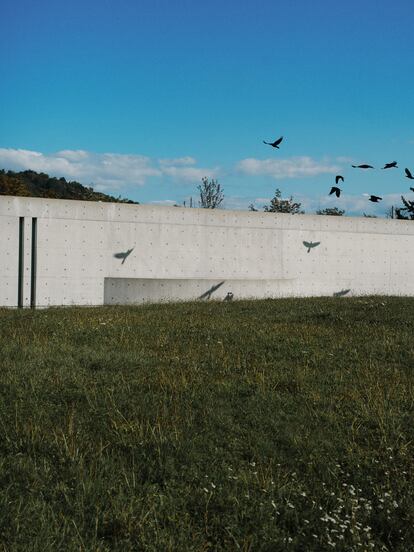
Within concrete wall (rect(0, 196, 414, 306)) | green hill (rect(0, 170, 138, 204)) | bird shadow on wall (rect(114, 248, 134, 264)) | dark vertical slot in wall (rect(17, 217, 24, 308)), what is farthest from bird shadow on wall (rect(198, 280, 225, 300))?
green hill (rect(0, 170, 138, 204))

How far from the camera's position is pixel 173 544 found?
361 centimetres

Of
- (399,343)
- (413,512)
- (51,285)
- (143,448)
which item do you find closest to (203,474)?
(143,448)

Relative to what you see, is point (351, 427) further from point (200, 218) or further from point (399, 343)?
point (200, 218)

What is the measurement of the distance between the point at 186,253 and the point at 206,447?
16.2 m

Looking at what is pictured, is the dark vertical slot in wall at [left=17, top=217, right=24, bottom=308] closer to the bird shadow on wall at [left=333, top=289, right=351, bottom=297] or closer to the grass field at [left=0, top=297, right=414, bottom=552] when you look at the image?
the grass field at [left=0, top=297, right=414, bottom=552]

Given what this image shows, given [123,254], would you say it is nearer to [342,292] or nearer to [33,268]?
[33,268]

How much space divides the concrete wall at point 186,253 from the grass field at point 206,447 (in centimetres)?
1089

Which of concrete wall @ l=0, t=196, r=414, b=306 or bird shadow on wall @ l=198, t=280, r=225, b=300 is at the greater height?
concrete wall @ l=0, t=196, r=414, b=306

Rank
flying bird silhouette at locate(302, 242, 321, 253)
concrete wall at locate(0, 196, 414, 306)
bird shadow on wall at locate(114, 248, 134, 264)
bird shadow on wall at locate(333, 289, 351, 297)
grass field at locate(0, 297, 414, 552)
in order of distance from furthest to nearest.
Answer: bird shadow on wall at locate(333, 289, 351, 297)
flying bird silhouette at locate(302, 242, 321, 253)
bird shadow on wall at locate(114, 248, 134, 264)
concrete wall at locate(0, 196, 414, 306)
grass field at locate(0, 297, 414, 552)

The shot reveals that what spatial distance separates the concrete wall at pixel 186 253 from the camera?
19.0m

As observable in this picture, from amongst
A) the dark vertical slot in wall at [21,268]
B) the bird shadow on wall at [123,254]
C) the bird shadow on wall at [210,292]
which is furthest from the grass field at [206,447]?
the bird shadow on wall at [123,254]

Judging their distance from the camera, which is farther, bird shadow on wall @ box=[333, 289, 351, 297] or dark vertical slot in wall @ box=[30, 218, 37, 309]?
bird shadow on wall @ box=[333, 289, 351, 297]

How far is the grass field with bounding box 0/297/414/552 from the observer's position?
377 centimetres

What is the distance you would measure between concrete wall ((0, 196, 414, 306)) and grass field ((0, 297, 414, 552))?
10890 millimetres
